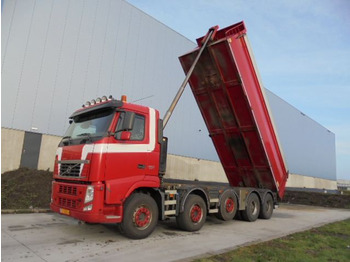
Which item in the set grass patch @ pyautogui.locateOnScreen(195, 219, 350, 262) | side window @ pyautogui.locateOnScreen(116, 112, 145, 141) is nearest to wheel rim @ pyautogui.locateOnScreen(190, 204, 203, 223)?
grass patch @ pyautogui.locateOnScreen(195, 219, 350, 262)

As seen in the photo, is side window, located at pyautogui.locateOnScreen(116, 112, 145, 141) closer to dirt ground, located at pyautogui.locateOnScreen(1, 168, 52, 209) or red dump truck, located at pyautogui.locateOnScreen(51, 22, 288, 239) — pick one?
Result: red dump truck, located at pyautogui.locateOnScreen(51, 22, 288, 239)

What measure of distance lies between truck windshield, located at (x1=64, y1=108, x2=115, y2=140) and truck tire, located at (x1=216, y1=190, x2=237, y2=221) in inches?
154

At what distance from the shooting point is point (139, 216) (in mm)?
5754

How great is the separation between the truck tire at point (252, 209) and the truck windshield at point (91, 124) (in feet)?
17.3

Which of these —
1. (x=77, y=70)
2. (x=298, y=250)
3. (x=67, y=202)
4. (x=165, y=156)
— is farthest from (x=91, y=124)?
(x=77, y=70)

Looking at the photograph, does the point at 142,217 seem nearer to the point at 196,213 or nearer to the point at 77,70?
the point at 196,213

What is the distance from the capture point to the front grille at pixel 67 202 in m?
5.48

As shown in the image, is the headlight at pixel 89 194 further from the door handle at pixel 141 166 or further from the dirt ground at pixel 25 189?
the dirt ground at pixel 25 189

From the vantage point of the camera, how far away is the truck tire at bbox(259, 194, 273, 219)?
31.3 feet

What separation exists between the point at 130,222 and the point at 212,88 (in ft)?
15.1

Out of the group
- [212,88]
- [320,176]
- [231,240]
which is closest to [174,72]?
[212,88]

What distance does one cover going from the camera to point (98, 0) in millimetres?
13914

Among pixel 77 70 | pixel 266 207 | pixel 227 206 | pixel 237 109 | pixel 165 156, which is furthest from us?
pixel 77 70

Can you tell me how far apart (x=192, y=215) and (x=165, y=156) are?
1.60 metres
